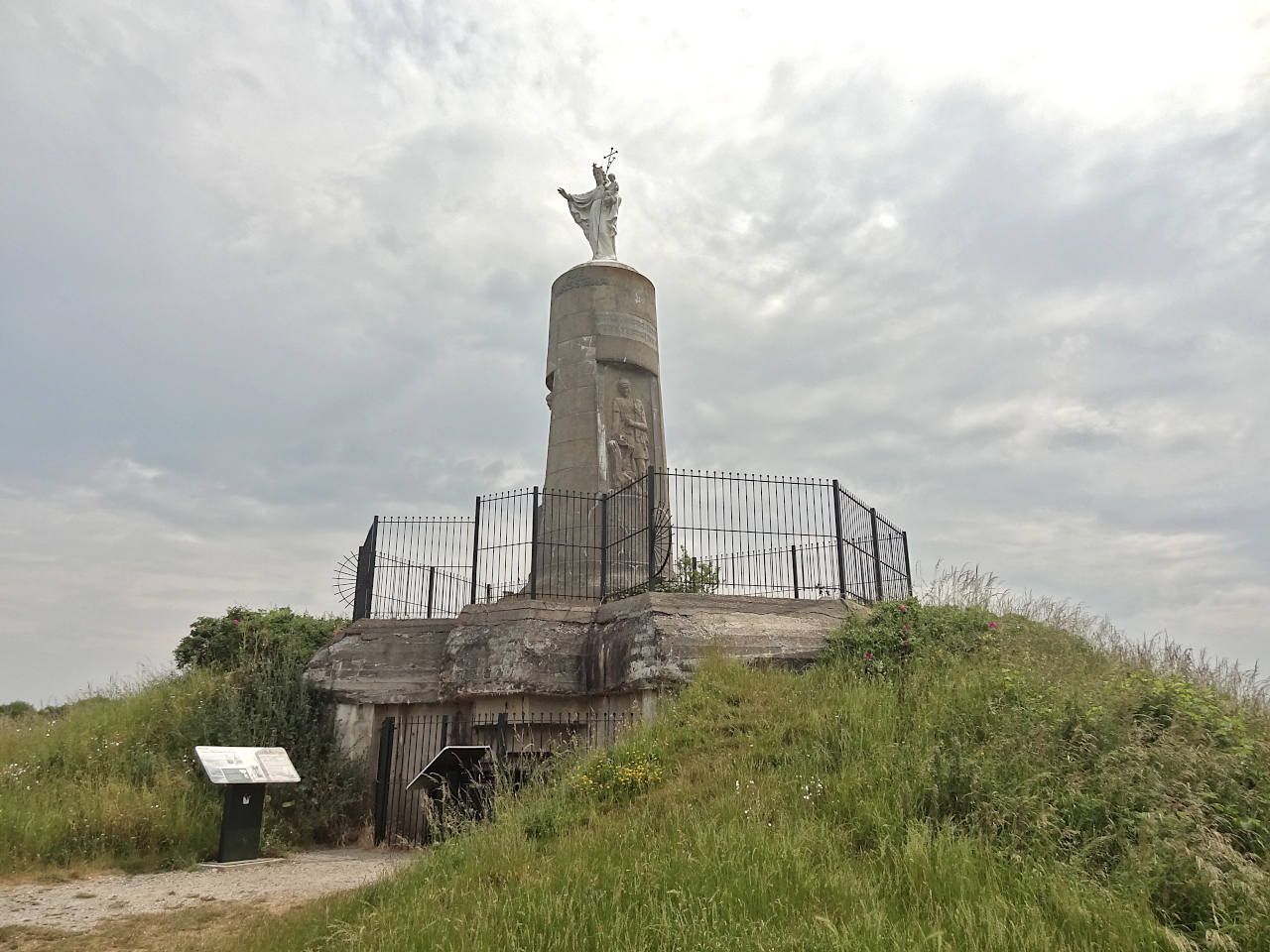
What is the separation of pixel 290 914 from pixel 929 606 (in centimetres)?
760

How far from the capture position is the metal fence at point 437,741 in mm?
10055

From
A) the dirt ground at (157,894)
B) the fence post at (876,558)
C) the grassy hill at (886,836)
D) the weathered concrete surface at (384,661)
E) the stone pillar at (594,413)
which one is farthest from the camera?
the stone pillar at (594,413)

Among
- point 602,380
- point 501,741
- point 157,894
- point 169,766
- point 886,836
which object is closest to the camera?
point 886,836

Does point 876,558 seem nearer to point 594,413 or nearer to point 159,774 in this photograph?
point 594,413

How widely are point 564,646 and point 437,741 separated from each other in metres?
2.12

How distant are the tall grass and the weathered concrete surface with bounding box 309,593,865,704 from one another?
80cm

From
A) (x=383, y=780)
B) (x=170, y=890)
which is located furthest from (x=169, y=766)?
(x=170, y=890)

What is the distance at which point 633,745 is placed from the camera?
7.84 m

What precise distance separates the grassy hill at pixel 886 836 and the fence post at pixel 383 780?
344 cm

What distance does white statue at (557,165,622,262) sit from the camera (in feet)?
51.3

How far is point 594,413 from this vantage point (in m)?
13.9

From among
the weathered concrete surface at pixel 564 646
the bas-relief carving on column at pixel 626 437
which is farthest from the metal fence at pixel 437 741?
the bas-relief carving on column at pixel 626 437

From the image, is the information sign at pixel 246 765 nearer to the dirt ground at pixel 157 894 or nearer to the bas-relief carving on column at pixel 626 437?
the dirt ground at pixel 157 894

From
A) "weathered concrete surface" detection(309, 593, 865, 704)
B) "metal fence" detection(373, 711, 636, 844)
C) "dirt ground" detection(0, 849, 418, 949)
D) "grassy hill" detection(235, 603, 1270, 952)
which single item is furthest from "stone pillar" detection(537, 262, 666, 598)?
"dirt ground" detection(0, 849, 418, 949)
